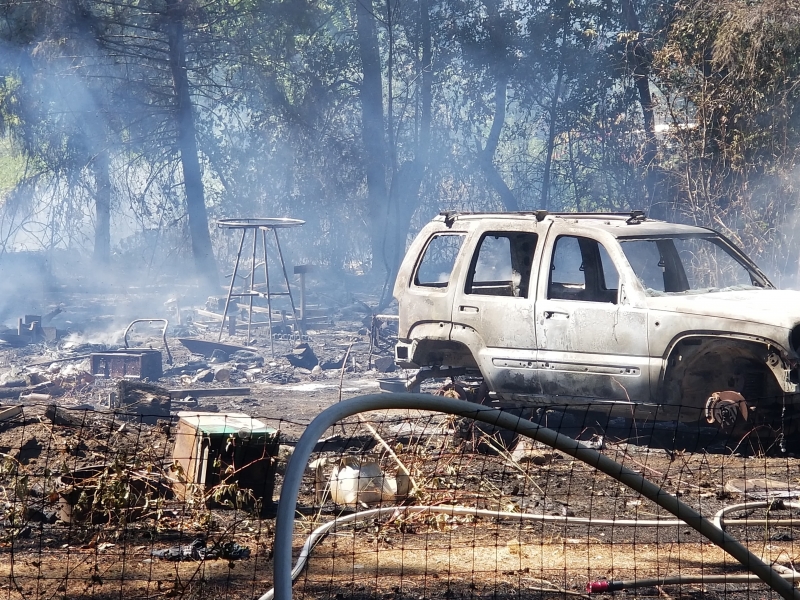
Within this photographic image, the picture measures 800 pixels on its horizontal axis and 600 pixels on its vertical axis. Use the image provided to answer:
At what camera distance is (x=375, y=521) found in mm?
5676

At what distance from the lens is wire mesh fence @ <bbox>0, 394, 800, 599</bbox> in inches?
→ 181

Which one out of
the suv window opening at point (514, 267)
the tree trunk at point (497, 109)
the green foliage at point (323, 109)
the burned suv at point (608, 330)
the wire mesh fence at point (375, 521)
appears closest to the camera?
the wire mesh fence at point (375, 521)

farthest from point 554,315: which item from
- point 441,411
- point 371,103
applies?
point 371,103

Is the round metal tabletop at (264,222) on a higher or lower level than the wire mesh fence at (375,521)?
higher

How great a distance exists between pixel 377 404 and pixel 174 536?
3.01 meters

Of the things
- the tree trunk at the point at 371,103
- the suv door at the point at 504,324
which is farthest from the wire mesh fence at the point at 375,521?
the tree trunk at the point at 371,103

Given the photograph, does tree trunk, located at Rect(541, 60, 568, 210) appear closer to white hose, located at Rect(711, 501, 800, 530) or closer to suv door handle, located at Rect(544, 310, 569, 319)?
suv door handle, located at Rect(544, 310, 569, 319)

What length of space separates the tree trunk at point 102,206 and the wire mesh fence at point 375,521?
1739 centimetres

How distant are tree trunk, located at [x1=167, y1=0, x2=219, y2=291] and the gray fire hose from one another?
20150 millimetres

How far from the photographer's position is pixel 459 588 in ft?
15.1

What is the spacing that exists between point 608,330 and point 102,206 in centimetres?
2004

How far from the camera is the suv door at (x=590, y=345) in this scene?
7.68m

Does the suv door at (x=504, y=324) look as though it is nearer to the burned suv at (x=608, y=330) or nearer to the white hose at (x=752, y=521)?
the burned suv at (x=608, y=330)

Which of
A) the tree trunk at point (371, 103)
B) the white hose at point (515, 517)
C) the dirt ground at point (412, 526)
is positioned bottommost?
the dirt ground at point (412, 526)
